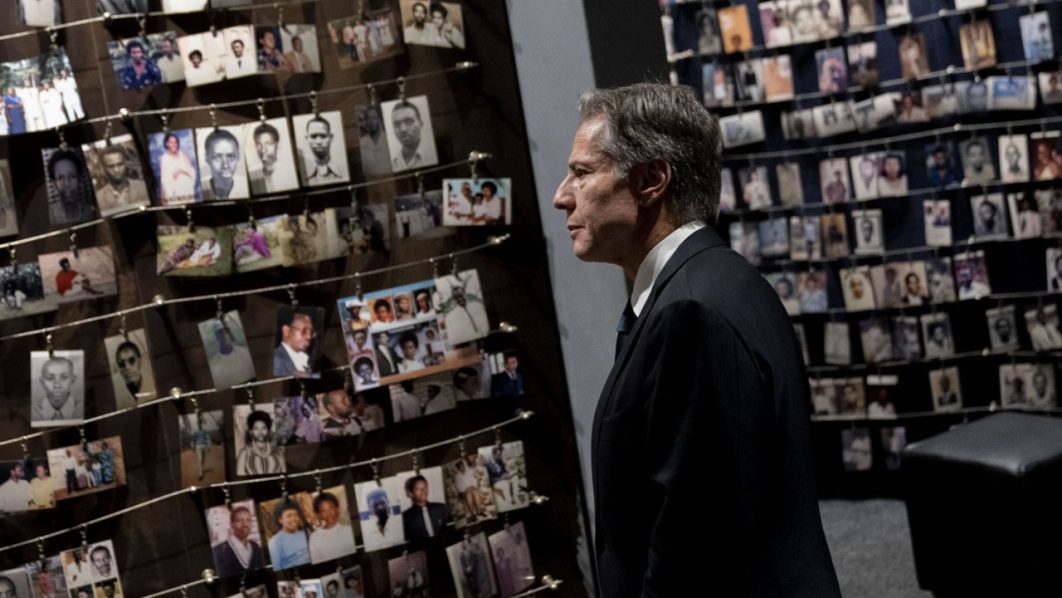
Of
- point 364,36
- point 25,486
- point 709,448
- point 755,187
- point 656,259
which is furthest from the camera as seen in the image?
point 755,187

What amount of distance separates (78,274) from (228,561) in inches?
27.0

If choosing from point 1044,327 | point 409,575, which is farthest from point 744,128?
point 409,575

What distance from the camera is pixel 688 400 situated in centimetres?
185

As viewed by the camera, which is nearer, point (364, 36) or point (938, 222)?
point (364, 36)

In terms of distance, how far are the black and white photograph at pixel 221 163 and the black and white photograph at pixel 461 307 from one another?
49cm

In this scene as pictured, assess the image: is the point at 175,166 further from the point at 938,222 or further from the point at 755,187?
the point at 938,222

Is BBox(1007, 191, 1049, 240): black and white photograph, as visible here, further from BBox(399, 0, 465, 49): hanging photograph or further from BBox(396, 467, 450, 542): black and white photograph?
BBox(396, 467, 450, 542): black and white photograph

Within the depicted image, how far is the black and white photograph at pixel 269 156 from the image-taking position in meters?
2.67

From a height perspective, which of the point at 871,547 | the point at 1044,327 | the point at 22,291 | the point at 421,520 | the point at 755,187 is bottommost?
the point at 871,547

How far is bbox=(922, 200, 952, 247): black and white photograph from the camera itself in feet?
15.9

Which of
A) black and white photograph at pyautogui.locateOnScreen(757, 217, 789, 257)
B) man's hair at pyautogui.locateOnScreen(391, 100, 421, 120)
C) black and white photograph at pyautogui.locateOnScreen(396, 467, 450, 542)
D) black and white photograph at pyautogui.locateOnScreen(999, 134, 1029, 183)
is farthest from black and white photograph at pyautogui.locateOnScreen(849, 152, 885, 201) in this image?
black and white photograph at pyautogui.locateOnScreen(396, 467, 450, 542)

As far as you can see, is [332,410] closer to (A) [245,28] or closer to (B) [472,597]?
(B) [472,597]

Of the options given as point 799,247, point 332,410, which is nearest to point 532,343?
point 332,410

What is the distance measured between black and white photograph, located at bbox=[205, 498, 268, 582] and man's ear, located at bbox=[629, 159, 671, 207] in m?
1.16
